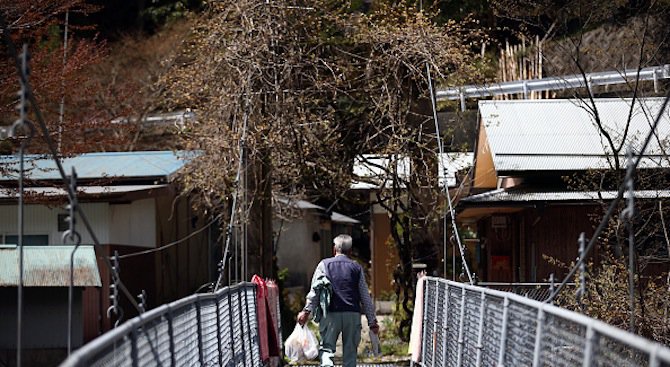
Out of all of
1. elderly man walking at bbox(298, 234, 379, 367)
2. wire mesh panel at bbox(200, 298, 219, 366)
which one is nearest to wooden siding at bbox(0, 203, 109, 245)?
elderly man walking at bbox(298, 234, 379, 367)

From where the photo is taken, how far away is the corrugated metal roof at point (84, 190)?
1519 cm

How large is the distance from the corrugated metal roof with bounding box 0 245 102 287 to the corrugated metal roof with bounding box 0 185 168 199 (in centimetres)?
81

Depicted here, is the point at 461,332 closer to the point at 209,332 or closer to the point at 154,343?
the point at 209,332

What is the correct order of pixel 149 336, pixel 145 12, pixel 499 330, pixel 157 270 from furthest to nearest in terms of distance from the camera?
pixel 145 12 → pixel 157 270 → pixel 499 330 → pixel 149 336

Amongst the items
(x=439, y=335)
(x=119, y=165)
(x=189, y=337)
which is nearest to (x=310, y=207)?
(x=119, y=165)

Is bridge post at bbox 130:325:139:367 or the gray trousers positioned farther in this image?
the gray trousers

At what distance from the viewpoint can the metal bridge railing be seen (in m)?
4.90

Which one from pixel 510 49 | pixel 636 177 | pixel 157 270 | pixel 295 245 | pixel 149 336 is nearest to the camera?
pixel 149 336

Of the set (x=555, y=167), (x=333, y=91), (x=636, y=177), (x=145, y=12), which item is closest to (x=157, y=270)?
(x=333, y=91)

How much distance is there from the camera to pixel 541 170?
16.9 metres

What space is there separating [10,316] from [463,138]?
9228 millimetres

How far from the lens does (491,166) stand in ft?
62.7

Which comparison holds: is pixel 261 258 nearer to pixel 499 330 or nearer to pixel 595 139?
pixel 595 139

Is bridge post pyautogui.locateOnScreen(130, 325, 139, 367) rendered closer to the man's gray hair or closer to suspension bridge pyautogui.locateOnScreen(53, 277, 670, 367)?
suspension bridge pyautogui.locateOnScreen(53, 277, 670, 367)
